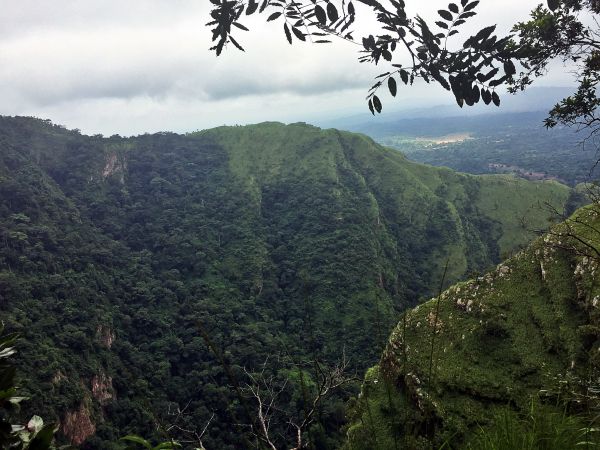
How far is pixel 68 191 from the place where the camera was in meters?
80.0

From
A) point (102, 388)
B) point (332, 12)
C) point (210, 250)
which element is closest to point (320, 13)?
point (332, 12)

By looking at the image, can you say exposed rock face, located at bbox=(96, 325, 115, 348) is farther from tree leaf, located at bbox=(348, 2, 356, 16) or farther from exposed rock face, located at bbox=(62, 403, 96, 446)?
tree leaf, located at bbox=(348, 2, 356, 16)

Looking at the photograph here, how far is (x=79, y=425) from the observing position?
39219mm

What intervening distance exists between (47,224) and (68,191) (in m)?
20.0

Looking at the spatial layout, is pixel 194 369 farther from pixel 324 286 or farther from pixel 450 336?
pixel 450 336

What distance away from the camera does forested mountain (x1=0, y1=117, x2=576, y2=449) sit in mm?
44156

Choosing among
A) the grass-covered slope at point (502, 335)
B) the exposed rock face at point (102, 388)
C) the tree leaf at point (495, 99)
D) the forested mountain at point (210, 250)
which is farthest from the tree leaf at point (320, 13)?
the exposed rock face at point (102, 388)

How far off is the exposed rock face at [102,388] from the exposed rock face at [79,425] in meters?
3.13

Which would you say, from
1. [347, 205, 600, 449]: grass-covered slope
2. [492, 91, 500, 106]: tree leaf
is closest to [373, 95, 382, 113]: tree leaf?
[492, 91, 500, 106]: tree leaf

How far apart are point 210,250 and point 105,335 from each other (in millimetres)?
25152

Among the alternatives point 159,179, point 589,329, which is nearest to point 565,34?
point 589,329

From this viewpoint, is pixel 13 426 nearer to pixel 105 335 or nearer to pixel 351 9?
pixel 351 9

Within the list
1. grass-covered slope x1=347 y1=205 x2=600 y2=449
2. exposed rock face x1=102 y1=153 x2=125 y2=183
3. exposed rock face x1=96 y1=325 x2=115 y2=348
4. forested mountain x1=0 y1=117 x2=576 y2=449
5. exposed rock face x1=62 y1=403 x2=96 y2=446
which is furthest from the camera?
exposed rock face x1=102 y1=153 x2=125 y2=183

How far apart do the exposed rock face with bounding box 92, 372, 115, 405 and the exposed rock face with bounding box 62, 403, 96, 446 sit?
10.3ft
